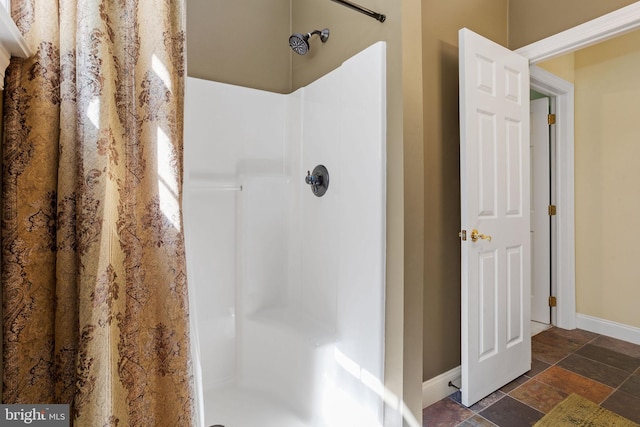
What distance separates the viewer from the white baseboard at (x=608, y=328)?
2623mm

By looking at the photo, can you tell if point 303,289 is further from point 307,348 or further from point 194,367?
point 194,367

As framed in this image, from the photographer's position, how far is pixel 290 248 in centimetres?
206

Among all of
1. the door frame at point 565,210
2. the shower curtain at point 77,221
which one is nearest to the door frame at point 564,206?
the door frame at point 565,210

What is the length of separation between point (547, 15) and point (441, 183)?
137 centimetres

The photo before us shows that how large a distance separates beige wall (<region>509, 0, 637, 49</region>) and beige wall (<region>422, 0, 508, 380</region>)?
18.1 inches

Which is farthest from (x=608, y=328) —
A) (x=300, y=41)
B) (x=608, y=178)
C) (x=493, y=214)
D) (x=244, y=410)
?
(x=300, y=41)

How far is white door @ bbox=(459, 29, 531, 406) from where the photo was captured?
1792 millimetres

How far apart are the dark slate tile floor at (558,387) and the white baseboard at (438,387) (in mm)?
28

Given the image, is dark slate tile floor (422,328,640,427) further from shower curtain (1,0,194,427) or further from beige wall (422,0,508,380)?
shower curtain (1,0,194,427)

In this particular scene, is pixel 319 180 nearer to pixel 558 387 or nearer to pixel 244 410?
pixel 244 410

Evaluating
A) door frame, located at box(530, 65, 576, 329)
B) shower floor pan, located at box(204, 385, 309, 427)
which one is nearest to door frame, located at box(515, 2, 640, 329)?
door frame, located at box(530, 65, 576, 329)

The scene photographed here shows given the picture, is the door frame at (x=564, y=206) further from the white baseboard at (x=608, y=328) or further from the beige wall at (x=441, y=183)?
the beige wall at (x=441, y=183)

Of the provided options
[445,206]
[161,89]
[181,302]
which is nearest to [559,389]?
[445,206]

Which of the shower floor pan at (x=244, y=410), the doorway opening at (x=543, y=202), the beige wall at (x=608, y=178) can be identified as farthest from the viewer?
the doorway opening at (x=543, y=202)
